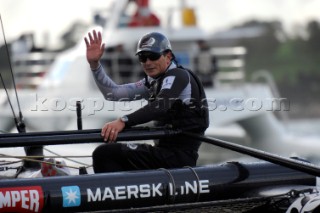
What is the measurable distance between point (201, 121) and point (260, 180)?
23.9 inches

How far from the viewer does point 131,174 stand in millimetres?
4762

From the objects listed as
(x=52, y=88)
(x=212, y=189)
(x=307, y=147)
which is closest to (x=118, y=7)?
(x=52, y=88)

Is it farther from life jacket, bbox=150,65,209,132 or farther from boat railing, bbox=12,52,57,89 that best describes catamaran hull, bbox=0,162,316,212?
boat railing, bbox=12,52,57,89

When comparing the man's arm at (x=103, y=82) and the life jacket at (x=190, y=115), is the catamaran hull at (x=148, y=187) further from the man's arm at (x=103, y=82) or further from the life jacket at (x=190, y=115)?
the man's arm at (x=103, y=82)

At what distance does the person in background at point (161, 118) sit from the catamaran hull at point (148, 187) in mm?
371

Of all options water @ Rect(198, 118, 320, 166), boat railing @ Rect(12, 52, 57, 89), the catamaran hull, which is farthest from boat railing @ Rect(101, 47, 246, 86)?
the catamaran hull

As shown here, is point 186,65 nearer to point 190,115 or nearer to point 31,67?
point 31,67

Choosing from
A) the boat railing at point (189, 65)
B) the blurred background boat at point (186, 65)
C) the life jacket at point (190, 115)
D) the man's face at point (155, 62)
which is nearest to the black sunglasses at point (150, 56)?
the man's face at point (155, 62)

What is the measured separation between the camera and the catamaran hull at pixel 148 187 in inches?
177

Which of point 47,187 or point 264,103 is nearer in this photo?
point 47,187

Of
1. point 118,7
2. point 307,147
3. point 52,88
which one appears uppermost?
point 118,7

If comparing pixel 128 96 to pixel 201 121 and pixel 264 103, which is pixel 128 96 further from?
pixel 264 103

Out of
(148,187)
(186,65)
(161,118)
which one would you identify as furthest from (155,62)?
(186,65)

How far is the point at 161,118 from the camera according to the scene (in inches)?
210
